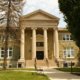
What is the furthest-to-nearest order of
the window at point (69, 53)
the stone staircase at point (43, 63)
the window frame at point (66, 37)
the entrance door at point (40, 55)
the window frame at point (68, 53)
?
the window frame at point (66, 37)
the window at point (69, 53)
the window frame at point (68, 53)
the entrance door at point (40, 55)
the stone staircase at point (43, 63)

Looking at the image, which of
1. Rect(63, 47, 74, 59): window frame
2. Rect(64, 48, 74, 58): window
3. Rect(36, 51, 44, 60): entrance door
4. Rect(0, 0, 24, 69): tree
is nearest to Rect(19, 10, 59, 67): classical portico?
Rect(36, 51, 44, 60): entrance door

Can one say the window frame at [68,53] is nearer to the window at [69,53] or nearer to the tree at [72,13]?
the window at [69,53]

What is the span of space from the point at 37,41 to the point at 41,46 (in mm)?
1437

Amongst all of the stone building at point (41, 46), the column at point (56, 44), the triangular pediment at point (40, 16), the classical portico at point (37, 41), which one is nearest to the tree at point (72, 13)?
the stone building at point (41, 46)

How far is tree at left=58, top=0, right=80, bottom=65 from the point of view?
1182 inches

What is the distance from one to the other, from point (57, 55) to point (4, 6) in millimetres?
27318

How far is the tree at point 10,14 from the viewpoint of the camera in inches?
1790

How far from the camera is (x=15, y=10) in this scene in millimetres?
45812

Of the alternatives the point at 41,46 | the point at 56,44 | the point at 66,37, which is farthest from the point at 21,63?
the point at 66,37

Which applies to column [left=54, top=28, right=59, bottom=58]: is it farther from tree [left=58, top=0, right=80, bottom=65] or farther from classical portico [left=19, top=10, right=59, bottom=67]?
tree [left=58, top=0, right=80, bottom=65]

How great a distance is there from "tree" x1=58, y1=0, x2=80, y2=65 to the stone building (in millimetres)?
35596

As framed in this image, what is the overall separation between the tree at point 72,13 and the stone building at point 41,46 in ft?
117

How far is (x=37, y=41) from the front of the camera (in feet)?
242

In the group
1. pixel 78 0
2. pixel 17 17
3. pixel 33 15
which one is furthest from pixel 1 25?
pixel 33 15
